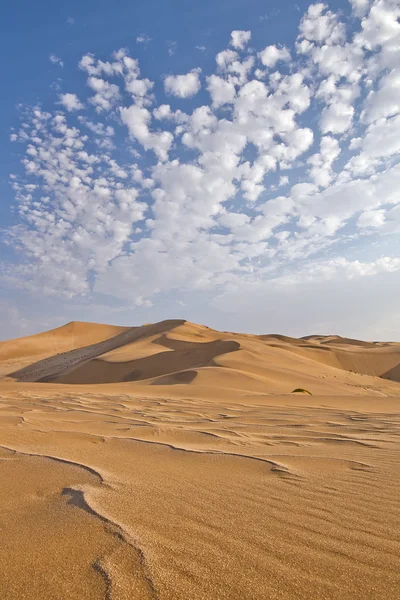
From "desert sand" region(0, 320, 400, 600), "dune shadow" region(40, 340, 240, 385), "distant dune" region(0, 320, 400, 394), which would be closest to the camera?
"desert sand" region(0, 320, 400, 600)

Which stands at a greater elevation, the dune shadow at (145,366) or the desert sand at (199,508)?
the dune shadow at (145,366)

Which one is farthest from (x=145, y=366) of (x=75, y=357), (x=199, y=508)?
(x=199, y=508)

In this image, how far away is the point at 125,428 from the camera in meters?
5.70

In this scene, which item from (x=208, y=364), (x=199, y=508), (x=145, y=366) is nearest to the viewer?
(x=199, y=508)

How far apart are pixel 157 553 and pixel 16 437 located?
11.9 feet

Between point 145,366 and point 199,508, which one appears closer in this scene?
point 199,508

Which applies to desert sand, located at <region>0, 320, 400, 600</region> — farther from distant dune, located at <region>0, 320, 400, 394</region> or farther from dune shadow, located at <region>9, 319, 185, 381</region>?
dune shadow, located at <region>9, 319, 185, 381</region>

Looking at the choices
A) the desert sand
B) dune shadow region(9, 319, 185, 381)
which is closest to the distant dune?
dune shadow region(9, 319, 185, 381)

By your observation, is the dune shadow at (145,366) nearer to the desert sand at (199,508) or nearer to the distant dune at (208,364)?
the distant dune at (208,364)

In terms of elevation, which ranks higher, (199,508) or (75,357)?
(75,357)

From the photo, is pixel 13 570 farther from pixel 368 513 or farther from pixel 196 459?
pixel 196 459

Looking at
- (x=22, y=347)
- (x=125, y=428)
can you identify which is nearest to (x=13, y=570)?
(x=125, y=428)

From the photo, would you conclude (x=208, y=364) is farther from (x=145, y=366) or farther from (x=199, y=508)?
(x=199, y=508)

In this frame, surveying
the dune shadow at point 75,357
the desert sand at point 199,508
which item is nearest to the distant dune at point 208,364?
Answer: the dune shadow at point 75,357
